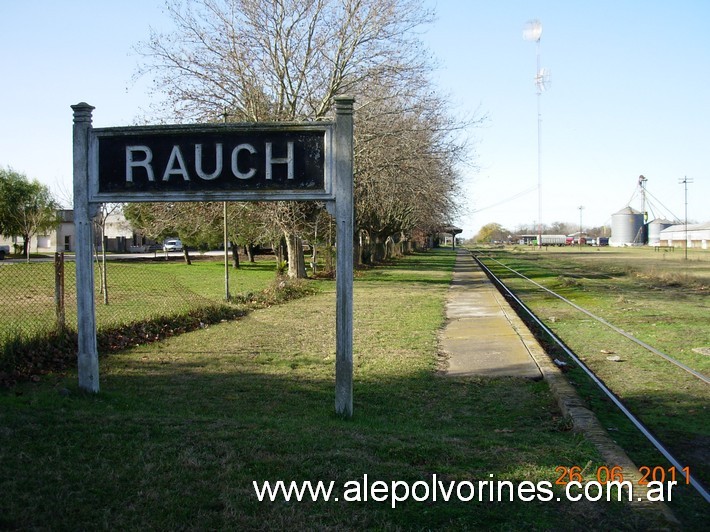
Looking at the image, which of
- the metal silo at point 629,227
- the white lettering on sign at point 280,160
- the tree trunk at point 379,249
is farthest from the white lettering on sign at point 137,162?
the metal silo at point 629,227

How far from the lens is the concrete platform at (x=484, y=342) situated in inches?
417

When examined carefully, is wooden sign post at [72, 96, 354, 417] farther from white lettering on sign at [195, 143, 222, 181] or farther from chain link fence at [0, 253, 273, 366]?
chain link fence at [0, 253, 273, 366]

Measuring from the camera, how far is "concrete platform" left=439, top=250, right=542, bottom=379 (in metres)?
10.6

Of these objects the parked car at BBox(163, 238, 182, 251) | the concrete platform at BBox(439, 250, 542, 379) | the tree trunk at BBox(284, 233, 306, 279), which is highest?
the parked car at BBox(163, 238, 182, 251)

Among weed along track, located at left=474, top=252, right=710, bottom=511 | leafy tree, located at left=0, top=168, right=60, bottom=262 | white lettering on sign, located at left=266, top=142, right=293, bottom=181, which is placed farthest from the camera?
leafy tree, located at left=0, top=168, right=60, bottom=262

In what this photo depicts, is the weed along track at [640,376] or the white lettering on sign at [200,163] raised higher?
the white lettering on sign at [200,163]

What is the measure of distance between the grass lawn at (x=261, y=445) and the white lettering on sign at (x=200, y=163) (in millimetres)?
2496

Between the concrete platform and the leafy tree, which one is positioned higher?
the leafy tree

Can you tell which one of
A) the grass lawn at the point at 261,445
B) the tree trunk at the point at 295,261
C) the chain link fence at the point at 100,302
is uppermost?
the tree trunk at the point at 295,261

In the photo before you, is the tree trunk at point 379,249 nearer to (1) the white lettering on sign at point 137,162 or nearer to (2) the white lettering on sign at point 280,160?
(1) the white lettering on sign at point 137,162

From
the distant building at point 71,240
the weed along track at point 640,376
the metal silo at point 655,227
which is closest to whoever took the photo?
the weed along track at point 640,376

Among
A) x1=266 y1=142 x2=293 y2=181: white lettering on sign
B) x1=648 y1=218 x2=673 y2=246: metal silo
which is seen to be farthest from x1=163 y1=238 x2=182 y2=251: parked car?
x1=648 y1=218 x2=673 y2=246: metal silo

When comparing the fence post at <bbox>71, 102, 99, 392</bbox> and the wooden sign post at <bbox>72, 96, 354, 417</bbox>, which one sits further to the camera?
the fence post at <bbox>71, 102, 99, 392</bbox>

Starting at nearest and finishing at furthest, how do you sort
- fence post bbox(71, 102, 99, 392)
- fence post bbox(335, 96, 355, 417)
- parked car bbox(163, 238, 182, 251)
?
fence post bbox(335, 96, 355, 417) < fence post bbox(71, 102, 99, 392) < parked car bbox(163, 238, 182, 251)
